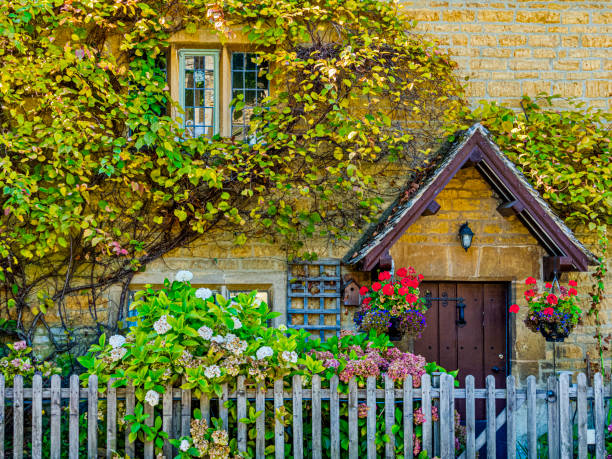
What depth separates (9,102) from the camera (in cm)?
649

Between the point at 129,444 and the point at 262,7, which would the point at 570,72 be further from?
the point at 129,444

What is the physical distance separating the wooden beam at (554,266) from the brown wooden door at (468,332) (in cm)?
47

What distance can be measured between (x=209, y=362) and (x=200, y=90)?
3.57m

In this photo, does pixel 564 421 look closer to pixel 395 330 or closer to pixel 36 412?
pixel 395 330

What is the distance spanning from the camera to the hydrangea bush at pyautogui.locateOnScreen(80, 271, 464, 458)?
15.1 feet

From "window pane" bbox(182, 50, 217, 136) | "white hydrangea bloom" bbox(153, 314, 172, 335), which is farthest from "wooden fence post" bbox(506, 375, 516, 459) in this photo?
"window pane" bbox(182, 50, 217, 136)

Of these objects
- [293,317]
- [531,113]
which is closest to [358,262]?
[293,317]

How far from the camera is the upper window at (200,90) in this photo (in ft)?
22.8

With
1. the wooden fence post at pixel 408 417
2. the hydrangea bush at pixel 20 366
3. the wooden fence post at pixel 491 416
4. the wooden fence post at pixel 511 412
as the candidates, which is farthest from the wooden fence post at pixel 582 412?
the hydrangea bush at pixel 20 366

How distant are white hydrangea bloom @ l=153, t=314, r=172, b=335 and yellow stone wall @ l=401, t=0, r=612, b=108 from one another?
4.51m

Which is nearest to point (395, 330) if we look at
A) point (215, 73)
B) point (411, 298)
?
point (411, 298)

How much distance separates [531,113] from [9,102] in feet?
19.1

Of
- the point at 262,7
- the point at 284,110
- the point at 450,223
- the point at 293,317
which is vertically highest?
the point at 262,7

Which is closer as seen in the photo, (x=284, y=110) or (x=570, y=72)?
(x=284, y=110)
